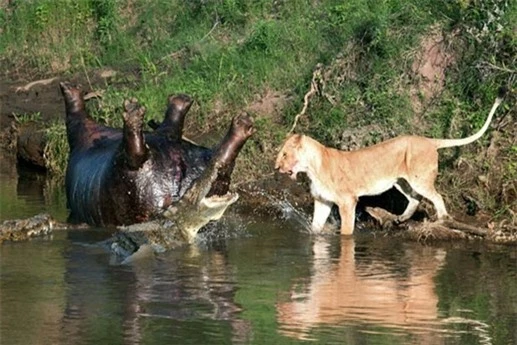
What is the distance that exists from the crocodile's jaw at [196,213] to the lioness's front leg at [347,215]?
51.0 inches

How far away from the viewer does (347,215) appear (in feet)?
41.5

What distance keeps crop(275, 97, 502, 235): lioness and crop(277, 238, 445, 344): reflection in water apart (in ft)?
3.22

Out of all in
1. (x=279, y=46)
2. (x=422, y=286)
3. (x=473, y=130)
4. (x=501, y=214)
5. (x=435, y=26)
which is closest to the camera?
(x=422, y=286)

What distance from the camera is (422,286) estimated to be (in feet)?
33.6

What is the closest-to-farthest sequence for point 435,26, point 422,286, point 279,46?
point 422,286, point 435,26, point 279,46

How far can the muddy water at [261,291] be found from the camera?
28.4ft

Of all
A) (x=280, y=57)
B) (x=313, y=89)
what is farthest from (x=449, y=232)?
(x=280, y=57)

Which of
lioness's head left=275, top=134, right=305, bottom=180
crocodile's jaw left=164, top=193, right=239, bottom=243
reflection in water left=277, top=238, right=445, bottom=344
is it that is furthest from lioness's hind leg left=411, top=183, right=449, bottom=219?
crocodile's jaw left=164, top=193, right=239, bottom=243

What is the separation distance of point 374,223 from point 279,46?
175 inches

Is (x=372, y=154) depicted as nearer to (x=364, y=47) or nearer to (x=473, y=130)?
(x=473, y=130)

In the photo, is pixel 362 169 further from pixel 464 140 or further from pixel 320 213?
pixel 464 140

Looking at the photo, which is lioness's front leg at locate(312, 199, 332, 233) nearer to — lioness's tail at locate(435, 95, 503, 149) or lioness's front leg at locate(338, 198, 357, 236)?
lioness's front leg at locate(338, 198, 357, 236)

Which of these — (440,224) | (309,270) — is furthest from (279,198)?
(309,270)

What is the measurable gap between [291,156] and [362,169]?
24.8 inches
